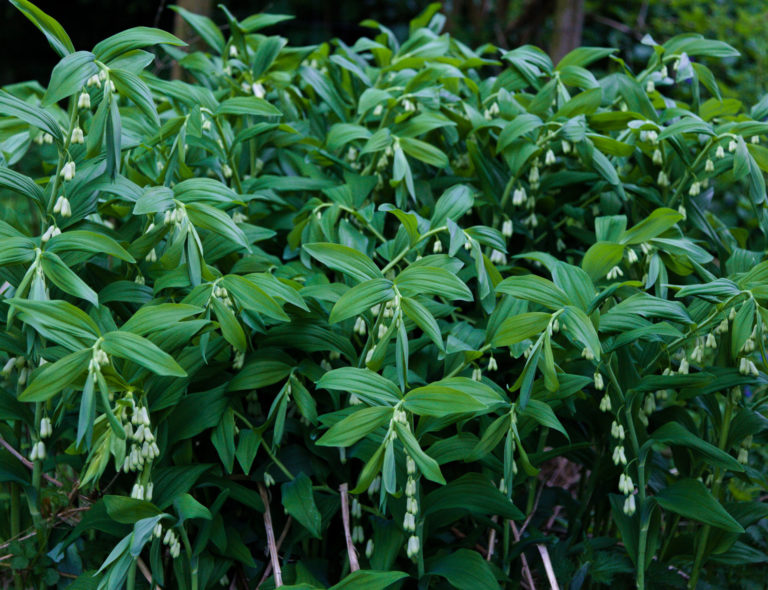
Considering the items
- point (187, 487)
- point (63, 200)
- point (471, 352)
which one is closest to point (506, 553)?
point (471, 352)

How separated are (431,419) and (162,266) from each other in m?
0.72

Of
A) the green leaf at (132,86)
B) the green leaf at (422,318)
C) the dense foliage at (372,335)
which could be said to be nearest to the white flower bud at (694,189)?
the dense foliage at (372,335)

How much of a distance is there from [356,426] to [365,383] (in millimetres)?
93

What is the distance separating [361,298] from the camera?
1.59 meters

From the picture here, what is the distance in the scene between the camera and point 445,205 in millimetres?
1943

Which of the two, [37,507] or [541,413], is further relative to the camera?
[37,507]

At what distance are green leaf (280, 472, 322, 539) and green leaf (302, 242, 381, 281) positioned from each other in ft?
1.74

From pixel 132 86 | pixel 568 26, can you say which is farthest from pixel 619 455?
pixel 568 26

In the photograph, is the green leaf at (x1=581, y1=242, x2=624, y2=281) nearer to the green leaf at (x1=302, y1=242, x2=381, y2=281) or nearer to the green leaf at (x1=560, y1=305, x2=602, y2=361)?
the green leaf at (x1=560, y1=305, x2=602, y2=361)

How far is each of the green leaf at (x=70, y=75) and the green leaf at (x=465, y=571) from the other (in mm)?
1324

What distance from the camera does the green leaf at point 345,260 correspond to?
5.47ft

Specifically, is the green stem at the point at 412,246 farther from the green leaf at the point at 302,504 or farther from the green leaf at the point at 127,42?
the green leaf at the point at 127,42

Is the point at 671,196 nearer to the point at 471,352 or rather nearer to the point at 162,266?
the point at 471,352

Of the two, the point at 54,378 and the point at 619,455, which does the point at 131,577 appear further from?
the point at 619,455
